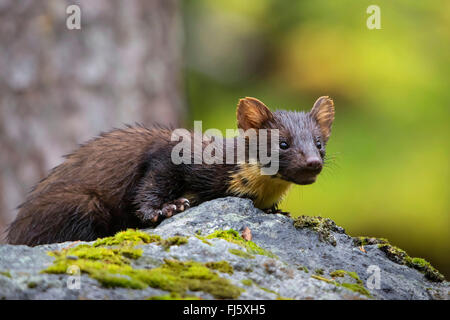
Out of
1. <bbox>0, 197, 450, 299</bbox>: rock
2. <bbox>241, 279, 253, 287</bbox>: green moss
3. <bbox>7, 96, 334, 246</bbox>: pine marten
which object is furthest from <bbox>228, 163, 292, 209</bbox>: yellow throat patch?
<bbox>241, 279, 253, 287</bbox>: green moss

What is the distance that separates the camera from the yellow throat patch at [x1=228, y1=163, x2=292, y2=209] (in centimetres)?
689

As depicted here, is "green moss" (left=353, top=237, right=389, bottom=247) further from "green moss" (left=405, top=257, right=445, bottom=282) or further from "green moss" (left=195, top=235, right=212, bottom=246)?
"green moss" (left=195, top=235, right=212, bottom=246)

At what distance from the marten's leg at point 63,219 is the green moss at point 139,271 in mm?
2125

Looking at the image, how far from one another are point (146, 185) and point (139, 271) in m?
2.80

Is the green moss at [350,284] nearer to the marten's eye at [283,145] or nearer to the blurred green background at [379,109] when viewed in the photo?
the marten's eye at [283,145]

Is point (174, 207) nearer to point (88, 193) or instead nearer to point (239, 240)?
point (88, 193)

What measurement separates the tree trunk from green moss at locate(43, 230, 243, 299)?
6.23 metres

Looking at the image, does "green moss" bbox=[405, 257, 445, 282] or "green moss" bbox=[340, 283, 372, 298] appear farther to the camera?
"green moss" bbox=[405, 257, 445, 282]

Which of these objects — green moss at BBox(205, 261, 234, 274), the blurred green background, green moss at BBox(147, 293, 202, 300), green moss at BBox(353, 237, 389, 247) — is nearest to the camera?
green moss at BBox(147, 293, 202, 300)

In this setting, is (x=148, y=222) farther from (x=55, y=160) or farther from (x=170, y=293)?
(x=55, y=160)

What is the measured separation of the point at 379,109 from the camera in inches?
513

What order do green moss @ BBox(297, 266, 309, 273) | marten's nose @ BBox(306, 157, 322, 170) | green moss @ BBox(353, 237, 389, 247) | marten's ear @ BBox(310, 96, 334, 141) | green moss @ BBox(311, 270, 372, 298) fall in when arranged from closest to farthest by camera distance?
green moss @ BBox(311, 270, 372, 298), green moss @ BBox(297, 266, 309, 273), green moss @ BBox(353, 237, 389, 247), marten's nose @ BBox(306, 157, 322, 170), marten's ear @ BBox(310, 96, 334, 141)
